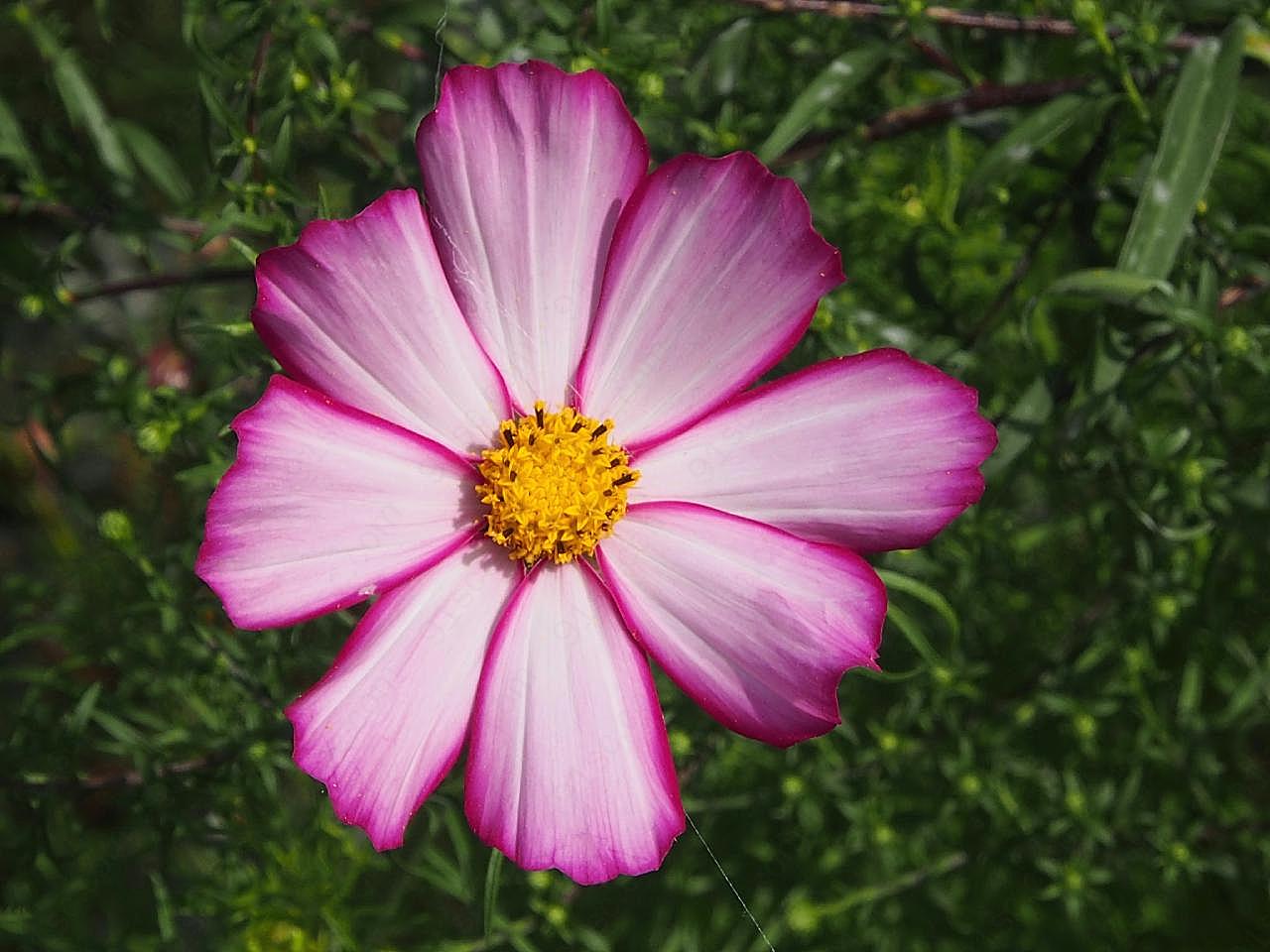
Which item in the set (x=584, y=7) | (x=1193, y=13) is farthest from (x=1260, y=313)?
(x=584, y=7)

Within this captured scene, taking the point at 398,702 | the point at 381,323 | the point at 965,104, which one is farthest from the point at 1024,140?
the point at 398,702

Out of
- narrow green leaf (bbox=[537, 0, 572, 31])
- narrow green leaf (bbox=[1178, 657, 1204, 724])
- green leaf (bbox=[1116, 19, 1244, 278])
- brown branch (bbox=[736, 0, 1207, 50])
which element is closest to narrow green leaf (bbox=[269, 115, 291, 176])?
A: narrow green leaf (bbox=[537, 0, 572, 31])

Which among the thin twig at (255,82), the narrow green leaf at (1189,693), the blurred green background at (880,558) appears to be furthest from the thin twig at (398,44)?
the narrow green leaf at (1189,693)

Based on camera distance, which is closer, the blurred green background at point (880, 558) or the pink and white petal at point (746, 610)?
the pink and white petal at point (746, 610)

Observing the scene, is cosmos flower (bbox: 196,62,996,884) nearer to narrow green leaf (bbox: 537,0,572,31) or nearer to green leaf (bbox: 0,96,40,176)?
narrow green leaf (bbox: 537,0,572,31)

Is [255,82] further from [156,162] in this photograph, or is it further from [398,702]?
[398,702]

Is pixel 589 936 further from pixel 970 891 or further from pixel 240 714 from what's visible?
pixel 970 891

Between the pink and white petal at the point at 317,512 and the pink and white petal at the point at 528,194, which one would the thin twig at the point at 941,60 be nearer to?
the pink and white petal at the point at 528,194
